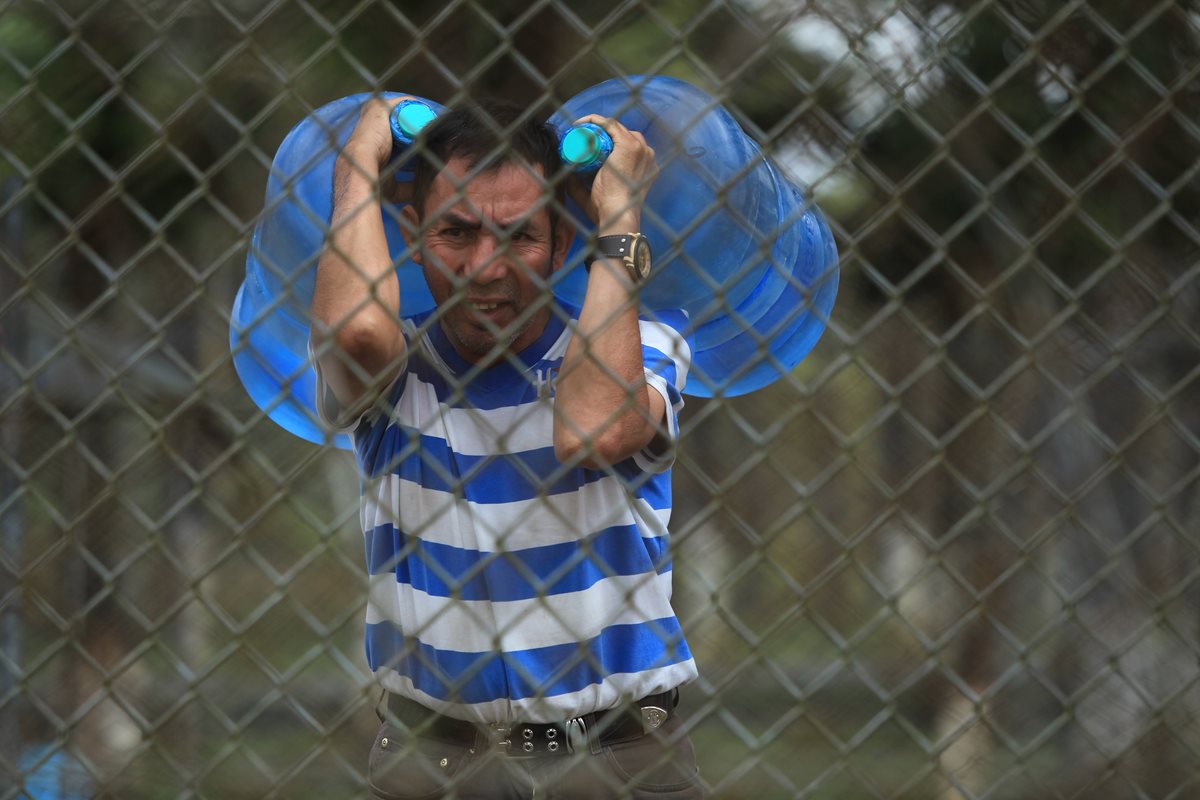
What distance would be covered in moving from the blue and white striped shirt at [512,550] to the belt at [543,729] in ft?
0.10

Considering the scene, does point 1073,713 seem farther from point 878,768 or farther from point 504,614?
point 878,768

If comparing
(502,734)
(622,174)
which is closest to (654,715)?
(502,734)

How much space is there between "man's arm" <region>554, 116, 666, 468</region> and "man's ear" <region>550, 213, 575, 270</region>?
200mm

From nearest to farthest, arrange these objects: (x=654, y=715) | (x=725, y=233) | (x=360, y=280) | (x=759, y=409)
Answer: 1. (x=360, y=280)
2. (x=725, y=233)
3. (x=654, y=715)
4. (x=759, y=409)

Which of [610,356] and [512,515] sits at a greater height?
[610,356]

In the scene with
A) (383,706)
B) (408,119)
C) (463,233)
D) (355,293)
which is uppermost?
(408,119)

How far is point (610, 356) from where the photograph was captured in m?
1.76

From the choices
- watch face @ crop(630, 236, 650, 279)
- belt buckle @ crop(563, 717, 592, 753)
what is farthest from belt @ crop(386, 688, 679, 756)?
watch face @ crop(630, 236, 650, 279)

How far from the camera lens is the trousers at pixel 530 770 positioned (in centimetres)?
190

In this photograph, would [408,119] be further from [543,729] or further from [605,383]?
[543,729]

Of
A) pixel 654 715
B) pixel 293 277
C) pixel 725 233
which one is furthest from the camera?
pixel 654 715

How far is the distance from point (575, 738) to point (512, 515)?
356mm

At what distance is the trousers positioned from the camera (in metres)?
1.90

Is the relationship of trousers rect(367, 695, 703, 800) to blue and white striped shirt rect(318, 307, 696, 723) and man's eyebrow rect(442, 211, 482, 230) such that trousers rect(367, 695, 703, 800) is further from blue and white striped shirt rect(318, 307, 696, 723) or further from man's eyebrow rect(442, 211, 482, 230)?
man's eyebrow rect(442, 211, 482, 230)
